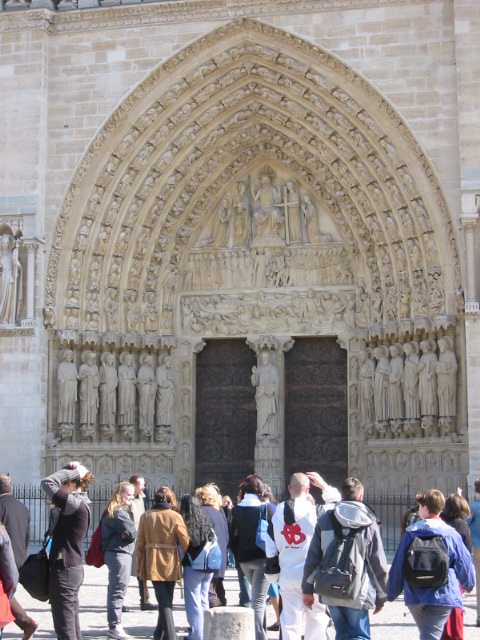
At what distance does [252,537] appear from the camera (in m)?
8.88

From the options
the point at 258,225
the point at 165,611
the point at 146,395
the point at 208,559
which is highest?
the point at 258,225

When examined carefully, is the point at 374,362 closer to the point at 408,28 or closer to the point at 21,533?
the point at 408,28

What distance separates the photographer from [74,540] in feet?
24.9

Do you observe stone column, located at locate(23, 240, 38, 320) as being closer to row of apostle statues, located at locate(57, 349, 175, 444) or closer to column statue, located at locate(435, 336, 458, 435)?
row of apostle statues, located at locate(57, 349, 175, 444)

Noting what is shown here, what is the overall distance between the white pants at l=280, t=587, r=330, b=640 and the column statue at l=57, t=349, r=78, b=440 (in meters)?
10.7

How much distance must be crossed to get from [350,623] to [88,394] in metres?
11.8

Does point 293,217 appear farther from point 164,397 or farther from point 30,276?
point 30,276

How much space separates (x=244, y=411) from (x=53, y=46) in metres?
6.81

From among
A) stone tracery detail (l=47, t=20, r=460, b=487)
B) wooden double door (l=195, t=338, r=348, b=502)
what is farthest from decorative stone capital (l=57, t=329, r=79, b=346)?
wooden double door (l=195, t=338, r=348, b=502)

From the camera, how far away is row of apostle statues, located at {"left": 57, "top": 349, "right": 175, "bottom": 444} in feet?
58.1

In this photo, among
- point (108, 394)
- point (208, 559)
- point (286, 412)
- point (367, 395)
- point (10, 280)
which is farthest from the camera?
point (286, 412)

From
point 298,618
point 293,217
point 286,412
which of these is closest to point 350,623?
point 298,618

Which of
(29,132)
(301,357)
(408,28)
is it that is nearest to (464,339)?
(301,357)

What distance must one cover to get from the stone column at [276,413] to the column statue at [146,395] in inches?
66.3
